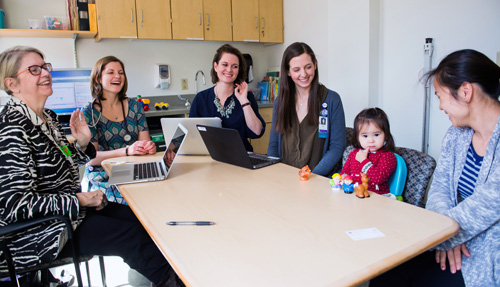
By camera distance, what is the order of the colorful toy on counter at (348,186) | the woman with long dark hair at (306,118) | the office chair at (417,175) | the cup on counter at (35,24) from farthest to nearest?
the cup on counter at (35,24), the woman with long dark hair at (306,118), the office chair at (417,175), the colorful toy on counter at (348,186)

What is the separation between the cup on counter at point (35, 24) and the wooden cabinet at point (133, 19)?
1.59ft

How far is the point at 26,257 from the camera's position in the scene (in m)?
1.33

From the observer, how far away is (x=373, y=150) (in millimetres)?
1845

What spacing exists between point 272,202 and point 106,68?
151cm

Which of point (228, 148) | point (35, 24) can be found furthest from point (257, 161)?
point (35, 24)

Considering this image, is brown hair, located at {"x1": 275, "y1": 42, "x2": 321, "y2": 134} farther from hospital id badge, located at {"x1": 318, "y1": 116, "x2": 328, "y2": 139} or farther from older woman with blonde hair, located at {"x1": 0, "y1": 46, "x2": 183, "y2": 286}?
older woman with blonde hair, located at {"x1": 0, "y1": 46, "x2": 183, "y2": 286}

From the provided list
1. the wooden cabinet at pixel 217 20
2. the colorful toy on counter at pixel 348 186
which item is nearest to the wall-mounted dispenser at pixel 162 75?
the wooden cabinet at pixel 217 20

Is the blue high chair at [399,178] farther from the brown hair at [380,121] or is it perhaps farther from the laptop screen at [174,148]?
the laptop screen at [174,148]

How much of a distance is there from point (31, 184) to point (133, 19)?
8.63ft

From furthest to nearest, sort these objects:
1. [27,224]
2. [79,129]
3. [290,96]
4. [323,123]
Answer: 1. [290,96]
2. [323,123]
3. [79,129]
4. [27,224]

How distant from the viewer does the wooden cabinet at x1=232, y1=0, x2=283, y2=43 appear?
4.17 metres

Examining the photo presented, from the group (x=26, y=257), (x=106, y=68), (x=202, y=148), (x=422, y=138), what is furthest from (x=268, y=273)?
(x=422, y=138)

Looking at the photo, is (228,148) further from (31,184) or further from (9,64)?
(9,64)

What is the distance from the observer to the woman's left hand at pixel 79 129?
1.85 meters
